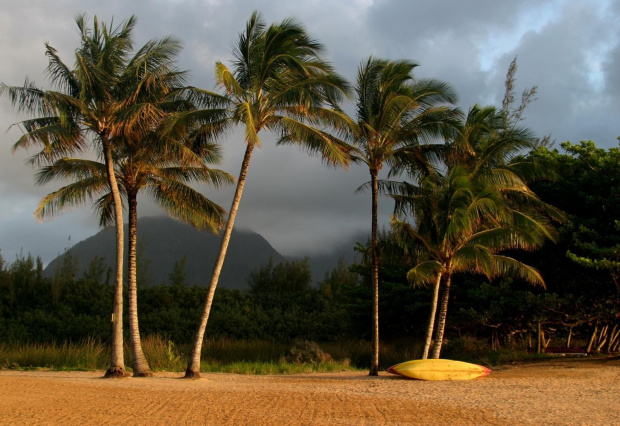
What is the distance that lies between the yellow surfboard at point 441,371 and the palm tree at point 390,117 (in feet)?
8.96

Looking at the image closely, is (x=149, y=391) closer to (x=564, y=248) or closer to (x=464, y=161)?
(x=464, y=161)

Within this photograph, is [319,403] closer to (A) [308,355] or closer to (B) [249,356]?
(A) [308,355]

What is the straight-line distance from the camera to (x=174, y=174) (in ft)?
56.6

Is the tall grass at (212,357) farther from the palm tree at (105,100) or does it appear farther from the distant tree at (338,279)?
the distant tree at (338,279)

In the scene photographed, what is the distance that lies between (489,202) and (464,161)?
3533mm

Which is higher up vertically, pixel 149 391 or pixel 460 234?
pixel 460 234

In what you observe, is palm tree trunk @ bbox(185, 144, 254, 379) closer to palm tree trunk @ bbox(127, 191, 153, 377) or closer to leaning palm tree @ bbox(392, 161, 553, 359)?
palm tree trunk @ bbox(127, 191, 153, 377)

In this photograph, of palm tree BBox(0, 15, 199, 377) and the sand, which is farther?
palm tree BBox(0, 15, 199, 377)

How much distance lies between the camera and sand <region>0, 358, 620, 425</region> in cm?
848

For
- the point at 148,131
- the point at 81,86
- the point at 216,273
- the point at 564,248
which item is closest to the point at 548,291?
the point at 564,248

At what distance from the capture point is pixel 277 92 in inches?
616

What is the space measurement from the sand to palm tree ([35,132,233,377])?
3.80 meters

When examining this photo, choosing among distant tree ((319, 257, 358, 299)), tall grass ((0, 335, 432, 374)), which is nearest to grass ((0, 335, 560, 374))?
tall grass ((0, 335, 432, 374))

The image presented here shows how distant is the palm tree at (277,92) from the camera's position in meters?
15.0
